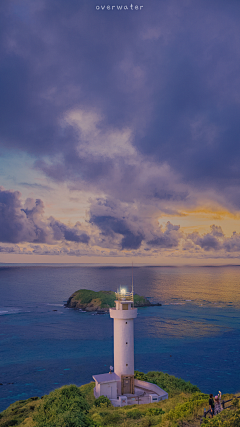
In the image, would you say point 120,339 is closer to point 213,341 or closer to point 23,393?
point 23,393

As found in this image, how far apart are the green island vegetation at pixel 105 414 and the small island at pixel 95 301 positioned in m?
64.0

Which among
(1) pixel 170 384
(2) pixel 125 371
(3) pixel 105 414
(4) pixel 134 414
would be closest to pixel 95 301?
(1) pixel 170 384

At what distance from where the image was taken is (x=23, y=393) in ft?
116

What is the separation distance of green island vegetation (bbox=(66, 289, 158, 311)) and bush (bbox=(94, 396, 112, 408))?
2620 inches

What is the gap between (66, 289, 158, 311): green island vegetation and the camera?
90812 millimetres

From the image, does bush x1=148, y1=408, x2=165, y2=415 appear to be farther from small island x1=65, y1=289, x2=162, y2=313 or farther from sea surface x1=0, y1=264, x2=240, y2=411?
small island x1=65, y1=289, x2=162, y2=313

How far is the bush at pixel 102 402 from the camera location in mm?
23562

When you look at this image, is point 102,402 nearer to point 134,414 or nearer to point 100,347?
point 134,414

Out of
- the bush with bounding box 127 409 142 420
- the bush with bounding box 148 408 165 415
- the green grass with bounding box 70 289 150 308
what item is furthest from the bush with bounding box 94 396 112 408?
the green grass with bounding box 70 289 150 308

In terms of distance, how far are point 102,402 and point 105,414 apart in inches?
172

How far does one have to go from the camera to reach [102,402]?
78.5 feet

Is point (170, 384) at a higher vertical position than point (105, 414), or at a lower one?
lower

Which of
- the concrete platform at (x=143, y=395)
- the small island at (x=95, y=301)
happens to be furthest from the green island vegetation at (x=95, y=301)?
the concrete platform at (x=143, y=395)

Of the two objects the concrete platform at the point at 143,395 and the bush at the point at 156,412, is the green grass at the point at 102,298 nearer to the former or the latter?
the concrete platform at the point at 143,395
